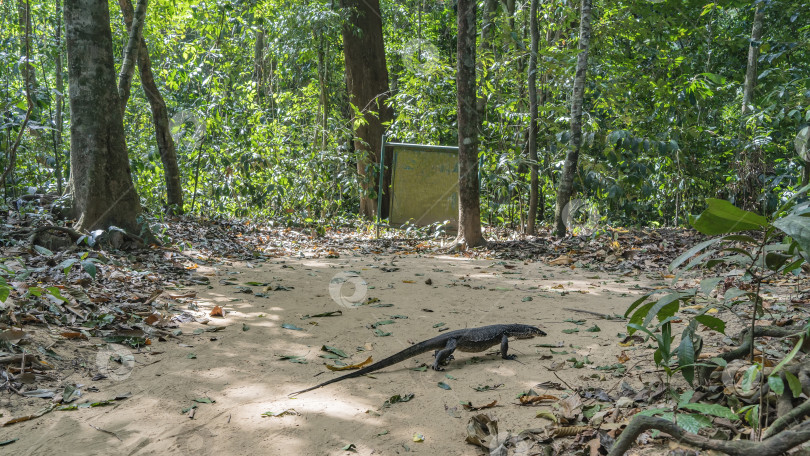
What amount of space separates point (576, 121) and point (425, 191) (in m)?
2.97

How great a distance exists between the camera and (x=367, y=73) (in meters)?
11.9

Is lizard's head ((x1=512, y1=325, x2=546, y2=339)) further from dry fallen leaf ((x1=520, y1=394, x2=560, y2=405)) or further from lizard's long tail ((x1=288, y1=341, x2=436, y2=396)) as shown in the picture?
dry fallen leaf ((x1=520, y1=394, x2=560, y2=405))

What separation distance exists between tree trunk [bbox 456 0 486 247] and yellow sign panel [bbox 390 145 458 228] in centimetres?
169

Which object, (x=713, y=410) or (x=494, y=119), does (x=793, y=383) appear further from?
(x=494, y=119)

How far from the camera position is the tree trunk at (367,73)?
11.6m

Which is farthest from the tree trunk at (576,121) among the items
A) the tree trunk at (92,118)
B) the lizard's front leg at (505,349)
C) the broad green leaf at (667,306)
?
the broad green leaf at (667,306)

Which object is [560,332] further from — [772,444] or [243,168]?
[243,168]

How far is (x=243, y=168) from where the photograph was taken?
32.8ft

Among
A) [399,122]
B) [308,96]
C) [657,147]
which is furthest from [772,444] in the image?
[308,96]

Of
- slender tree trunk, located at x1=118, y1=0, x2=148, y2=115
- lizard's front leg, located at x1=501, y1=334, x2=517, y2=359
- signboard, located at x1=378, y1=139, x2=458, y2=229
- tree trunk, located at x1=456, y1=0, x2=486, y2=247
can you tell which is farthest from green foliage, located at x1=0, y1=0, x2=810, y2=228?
lizard's front leg, located at x1=501, y1=334, x2=517, y2=359

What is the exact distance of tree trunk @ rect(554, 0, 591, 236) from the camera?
7867mm

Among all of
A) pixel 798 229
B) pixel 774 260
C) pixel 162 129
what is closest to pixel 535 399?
pixel 774 260

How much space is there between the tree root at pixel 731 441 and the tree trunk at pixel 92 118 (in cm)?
570

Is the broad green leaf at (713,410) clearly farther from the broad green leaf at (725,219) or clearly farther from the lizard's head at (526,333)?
the lizard's head at (526,333)
